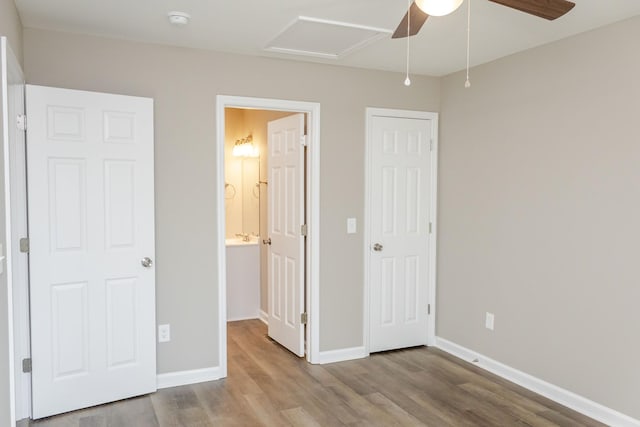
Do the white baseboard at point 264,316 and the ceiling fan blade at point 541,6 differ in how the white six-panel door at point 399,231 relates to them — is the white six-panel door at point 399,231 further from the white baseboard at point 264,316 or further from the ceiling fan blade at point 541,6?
the ceiling fan blade at point 541,6

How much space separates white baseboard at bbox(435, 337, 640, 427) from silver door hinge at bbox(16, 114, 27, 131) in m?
3.67

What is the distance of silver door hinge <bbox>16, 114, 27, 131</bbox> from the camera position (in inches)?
117

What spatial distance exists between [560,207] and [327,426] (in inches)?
→ 83.5

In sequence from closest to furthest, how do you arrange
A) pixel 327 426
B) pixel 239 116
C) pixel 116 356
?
1. pixel 327 426
2. pixel 116 356
3. pixel 239 116

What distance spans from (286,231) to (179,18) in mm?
2068

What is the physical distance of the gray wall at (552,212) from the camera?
304 centimetres

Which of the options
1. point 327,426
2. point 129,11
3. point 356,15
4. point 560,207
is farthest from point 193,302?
point 560,207

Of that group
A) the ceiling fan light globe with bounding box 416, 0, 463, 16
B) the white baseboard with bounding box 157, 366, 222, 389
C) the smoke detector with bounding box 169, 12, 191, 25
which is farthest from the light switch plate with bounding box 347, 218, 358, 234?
the ceiling fan light globe with bounding box 416, 0, 463, 16

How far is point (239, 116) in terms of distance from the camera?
5.86 metres

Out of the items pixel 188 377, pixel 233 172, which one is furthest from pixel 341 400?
pixel 233 172

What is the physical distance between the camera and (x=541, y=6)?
6.97 ft

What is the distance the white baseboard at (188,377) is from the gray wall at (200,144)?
5 centimetres

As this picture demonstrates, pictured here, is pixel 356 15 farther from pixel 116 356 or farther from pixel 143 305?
pixel 116 356

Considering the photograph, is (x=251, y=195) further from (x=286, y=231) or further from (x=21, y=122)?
(x=21, y=122)
